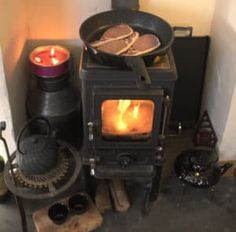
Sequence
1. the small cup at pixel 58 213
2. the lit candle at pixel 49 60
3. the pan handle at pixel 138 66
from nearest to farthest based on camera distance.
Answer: the pan handle at pixel 138 66 → the small cup at pixel 58 213 → the lit candle at pixel 49 60

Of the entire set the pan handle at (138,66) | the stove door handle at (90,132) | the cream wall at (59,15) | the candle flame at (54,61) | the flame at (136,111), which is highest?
the pan handle at (138,66)

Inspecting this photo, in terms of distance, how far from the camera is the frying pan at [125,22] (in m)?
1.43

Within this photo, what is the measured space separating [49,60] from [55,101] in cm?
20

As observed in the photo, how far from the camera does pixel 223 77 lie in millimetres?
1907

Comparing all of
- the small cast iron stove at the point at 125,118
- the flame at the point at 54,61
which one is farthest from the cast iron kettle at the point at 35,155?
the flame at the point at 54,61

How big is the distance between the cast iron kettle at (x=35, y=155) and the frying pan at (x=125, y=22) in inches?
16.7

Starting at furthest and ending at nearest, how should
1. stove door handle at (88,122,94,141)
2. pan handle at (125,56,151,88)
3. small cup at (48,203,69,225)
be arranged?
small cup at (48,203,69,225)
stove door handle at (88,122,94,141)
pan handle at (125,56,151,88)

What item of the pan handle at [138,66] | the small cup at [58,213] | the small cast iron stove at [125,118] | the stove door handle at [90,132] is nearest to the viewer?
the pan handle at [138,66]

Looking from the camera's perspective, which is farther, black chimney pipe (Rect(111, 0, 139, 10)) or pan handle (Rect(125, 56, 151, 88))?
black chimney pipe (Rect(111, 0, 139, 10))

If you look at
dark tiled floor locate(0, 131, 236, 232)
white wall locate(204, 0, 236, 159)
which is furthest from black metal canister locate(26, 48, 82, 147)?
white wall locate(204, 0, 236, 159)

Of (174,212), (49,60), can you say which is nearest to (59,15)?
(49,60)

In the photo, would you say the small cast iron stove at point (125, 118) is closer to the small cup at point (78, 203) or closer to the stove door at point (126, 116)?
the stove door at point (126, 116)

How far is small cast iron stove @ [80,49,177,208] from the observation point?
145 centimetres

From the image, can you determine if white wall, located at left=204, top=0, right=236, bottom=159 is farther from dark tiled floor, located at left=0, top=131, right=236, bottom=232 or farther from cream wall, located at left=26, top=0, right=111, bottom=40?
cream wall, located at left=26, top=0, right=111, bottom=40
